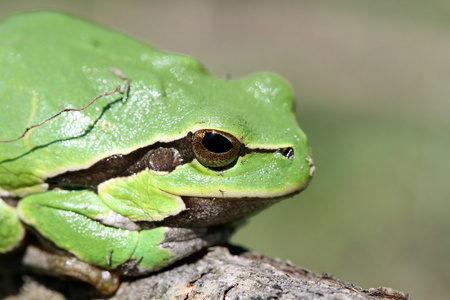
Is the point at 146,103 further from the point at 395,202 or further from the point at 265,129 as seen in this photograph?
the point at 395,202

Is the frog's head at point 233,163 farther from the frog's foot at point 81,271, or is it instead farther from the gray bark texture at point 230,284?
the frog's foot at point 81,271

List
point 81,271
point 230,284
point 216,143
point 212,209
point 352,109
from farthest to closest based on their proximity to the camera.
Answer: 1. point 352,109
2. point 81,271
3. point 212,209
4. point 216,143
5. point 230,284

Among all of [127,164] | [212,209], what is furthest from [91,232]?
[212,209]

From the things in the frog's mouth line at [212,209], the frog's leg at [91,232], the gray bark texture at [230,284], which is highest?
the frog's mouth line at [212,209]

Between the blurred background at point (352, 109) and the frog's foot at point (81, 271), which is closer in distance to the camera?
the frog's foot at point (81, 271)

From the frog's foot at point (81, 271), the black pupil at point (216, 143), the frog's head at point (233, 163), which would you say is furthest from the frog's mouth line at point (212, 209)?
the frog's foot at point (81, 271)

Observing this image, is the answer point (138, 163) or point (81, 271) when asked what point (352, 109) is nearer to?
point (138, 163)

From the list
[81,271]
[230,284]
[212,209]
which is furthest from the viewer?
[81,271]

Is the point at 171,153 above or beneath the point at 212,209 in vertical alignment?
above
